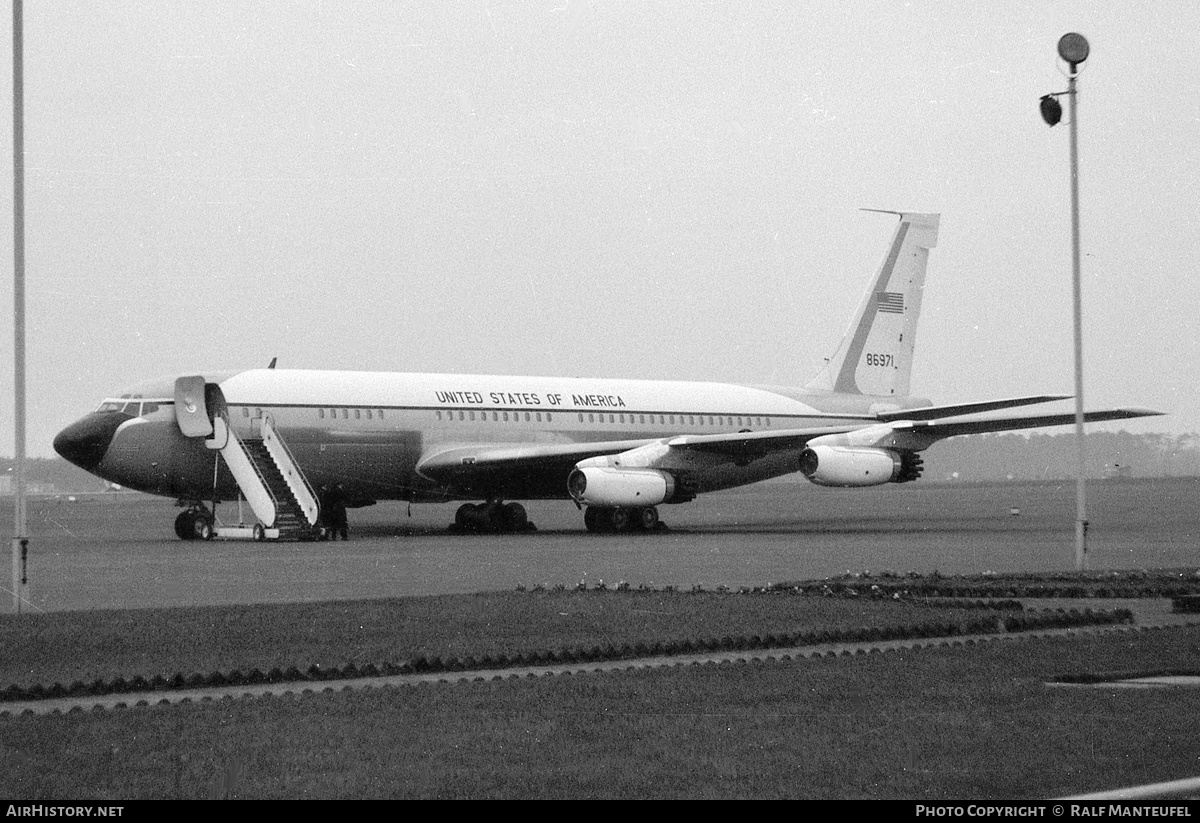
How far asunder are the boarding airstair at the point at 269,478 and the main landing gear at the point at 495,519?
18.9 ft

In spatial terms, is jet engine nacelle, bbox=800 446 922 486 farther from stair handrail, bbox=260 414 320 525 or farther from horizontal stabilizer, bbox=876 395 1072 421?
stair handrail, bbox=260 414 320 525

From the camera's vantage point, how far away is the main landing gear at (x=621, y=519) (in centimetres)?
3775

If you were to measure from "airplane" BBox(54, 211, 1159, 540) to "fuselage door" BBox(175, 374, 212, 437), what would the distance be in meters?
0.04

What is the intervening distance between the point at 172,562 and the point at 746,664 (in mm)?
15512

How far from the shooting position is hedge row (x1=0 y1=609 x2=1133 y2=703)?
1085 cm

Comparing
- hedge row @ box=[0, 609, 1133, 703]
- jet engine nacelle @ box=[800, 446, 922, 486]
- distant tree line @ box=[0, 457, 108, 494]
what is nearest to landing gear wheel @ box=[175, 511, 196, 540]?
jet engine nacelle @ box=[800, 446, 922, 486]

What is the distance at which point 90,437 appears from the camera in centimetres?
3366

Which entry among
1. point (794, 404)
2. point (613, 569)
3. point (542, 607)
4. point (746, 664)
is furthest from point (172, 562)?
point (794, 404)

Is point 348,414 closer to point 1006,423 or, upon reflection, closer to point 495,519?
point 495,519

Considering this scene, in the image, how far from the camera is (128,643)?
1309 cm

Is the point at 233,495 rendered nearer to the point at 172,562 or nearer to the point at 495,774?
the point at 172,562

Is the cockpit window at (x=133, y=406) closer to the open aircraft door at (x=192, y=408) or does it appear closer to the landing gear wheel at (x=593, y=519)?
the open aircraft door at (x=192, y=408)

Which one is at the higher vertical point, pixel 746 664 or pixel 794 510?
pixel 746 664
